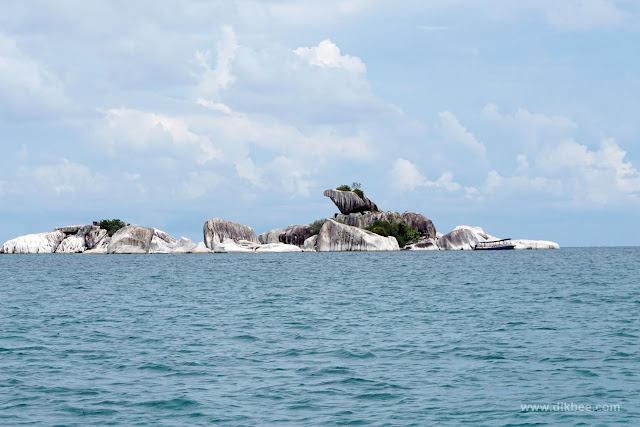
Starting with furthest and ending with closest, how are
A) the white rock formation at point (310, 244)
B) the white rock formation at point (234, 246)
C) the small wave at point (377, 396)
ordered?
the white rock formation at point (310, 244), the white rock formation at point (234, 246), the small wave at point (377, 396)

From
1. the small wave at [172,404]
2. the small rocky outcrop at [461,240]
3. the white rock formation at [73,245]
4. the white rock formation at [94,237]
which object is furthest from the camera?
the white rock formation at [73,245]

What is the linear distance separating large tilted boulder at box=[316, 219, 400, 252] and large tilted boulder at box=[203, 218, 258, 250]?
52.0 feet

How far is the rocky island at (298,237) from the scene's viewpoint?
115m

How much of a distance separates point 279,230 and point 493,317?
357 feet

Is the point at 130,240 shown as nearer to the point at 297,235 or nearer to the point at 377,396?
the point at 297,235

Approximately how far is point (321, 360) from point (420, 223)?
118171 millimetres

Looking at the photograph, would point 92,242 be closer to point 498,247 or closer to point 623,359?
point 498,247

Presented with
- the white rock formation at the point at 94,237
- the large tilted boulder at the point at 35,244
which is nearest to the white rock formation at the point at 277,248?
the white rock formation at the point at 94,237

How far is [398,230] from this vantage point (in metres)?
126

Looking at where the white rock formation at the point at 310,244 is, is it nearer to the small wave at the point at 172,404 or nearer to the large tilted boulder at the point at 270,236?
the large tilted boulder at the point at 270,236

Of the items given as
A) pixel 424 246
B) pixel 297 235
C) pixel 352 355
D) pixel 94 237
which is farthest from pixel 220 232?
pixel 352 355

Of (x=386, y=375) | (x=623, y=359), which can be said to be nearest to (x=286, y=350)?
(x=386, y=375)

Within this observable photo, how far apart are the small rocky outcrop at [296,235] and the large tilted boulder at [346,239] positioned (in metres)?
12.9

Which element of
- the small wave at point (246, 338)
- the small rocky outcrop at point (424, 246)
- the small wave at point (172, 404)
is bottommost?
the small wave at point (172, 404)
